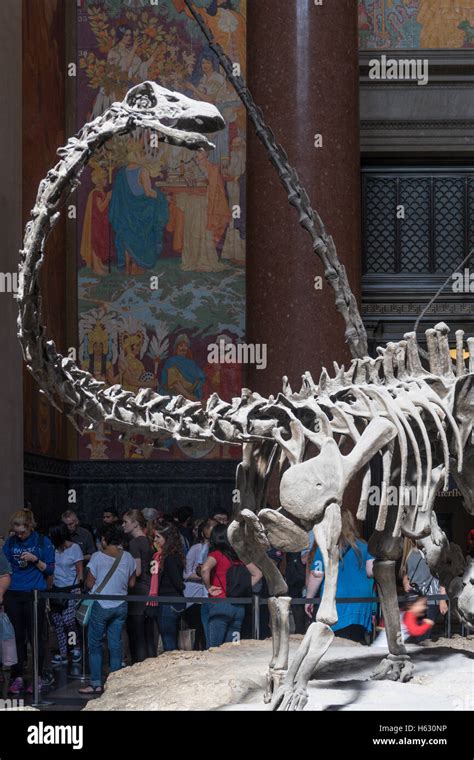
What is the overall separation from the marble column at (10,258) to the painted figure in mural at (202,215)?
356cm

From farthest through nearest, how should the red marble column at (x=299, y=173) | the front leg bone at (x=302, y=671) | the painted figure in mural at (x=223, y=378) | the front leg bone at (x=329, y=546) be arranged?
the painted figure in mural at (x=223, y=378), the red marble column at (x=299, y=173), the front leg bone at (x=329, y=546), the front leg bone at (x=302, y=671)

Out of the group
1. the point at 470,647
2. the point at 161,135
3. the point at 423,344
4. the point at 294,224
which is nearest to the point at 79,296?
the point at 423,344

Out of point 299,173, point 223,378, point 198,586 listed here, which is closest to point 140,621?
point 198,586

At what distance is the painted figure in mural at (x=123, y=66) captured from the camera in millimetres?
17422

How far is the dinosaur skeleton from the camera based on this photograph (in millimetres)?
6105

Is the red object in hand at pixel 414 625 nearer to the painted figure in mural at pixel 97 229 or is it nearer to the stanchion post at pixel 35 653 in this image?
the stanchion post at pixel 35 653

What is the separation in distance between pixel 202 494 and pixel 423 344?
12.0ft

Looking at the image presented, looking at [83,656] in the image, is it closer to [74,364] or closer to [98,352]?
[74,364]

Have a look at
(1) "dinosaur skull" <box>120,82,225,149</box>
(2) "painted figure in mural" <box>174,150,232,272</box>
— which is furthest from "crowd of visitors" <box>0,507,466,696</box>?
(2) "painted figure in mural" <box>174,150,232,272</box>

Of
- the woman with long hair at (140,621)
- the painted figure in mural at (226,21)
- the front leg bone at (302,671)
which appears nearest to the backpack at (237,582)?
the woman with long hair at (140,621)

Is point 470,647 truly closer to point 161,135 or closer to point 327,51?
point 161,135

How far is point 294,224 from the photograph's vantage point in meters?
11.8

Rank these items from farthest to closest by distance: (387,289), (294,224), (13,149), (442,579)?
(387,289) → (13,149) → (294,224) → (442,579)

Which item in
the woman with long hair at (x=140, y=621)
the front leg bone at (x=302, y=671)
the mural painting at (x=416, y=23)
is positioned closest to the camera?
the front leg bone at (x=302, y=671)
